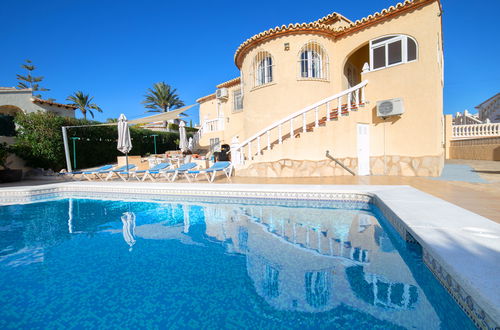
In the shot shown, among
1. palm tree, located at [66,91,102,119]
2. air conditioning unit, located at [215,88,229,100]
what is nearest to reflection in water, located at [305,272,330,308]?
air conditioning unit, located at [215,88,229,100]

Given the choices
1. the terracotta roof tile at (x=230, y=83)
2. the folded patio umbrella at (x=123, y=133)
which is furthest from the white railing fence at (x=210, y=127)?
the folded patio umbrella at (x=123, y=133)

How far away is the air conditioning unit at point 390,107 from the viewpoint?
33.2ft

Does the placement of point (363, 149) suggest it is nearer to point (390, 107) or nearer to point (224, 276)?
point (390, 107)

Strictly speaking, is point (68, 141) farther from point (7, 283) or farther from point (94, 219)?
point (7, 283)

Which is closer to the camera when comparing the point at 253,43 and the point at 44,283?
the point at 44,283

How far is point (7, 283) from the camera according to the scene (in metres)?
3.45

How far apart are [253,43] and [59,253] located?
1225cm

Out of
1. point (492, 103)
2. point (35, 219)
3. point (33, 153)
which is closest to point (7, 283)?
point (35, 219)

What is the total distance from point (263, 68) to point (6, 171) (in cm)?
1454

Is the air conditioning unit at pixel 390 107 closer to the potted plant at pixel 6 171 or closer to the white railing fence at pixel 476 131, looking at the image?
the white railing fence at pixel 476 131

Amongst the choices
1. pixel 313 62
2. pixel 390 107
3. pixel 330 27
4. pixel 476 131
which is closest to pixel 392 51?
pixel 390 107

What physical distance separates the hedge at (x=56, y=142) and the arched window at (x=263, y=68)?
482 inches

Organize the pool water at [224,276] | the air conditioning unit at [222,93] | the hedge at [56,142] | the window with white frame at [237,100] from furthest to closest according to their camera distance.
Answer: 1. the air conditioning unit at [222,93]
2. the window with white frame at [237,100]
3. the hedge at [56,142]
4. the pool water at [224,276]

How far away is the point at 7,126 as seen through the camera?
1548 cm
